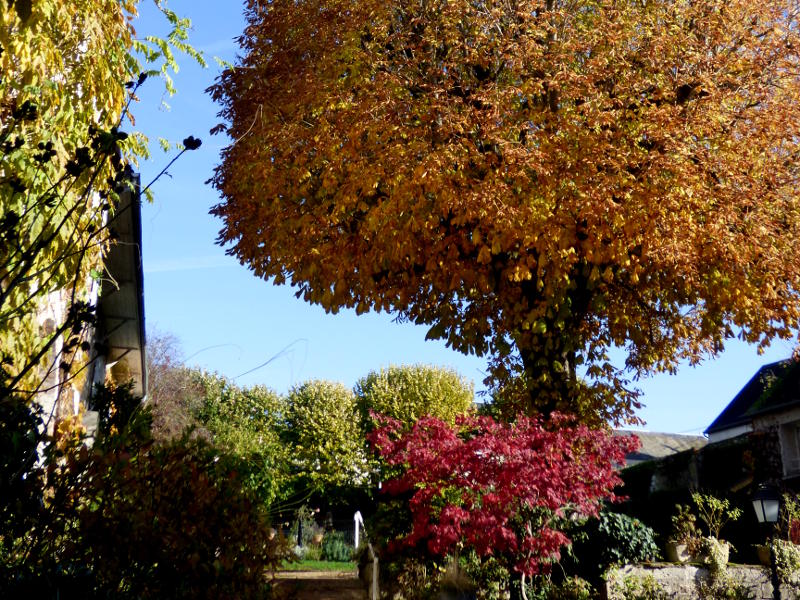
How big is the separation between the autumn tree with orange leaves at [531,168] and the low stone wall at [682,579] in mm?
3015

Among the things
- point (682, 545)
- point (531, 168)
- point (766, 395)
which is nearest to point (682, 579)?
point (682, 545)

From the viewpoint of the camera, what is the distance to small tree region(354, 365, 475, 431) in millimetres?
44125

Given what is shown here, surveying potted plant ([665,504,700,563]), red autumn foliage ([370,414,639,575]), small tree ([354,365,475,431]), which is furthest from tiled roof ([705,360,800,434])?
red autumn foliage ([370,414,639,575])

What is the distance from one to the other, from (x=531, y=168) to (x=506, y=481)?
504cm

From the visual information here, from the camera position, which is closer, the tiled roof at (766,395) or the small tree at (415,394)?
the tiled roof at (766,395)

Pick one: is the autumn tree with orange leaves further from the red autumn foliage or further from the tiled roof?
the tiled roof

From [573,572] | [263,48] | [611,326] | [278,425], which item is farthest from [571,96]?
[278,425]

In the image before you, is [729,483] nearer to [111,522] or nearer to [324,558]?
[324,558]

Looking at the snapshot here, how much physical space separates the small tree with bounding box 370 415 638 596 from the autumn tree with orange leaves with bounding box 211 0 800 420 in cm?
237

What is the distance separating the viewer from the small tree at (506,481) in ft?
40.3

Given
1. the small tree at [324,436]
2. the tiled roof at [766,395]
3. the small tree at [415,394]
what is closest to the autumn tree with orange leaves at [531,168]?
the tiled roof at [766,395]

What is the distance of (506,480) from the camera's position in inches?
484

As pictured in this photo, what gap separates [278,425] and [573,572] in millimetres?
31981

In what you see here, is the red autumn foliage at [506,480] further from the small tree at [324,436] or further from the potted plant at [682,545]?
the small tree at [324,436]
